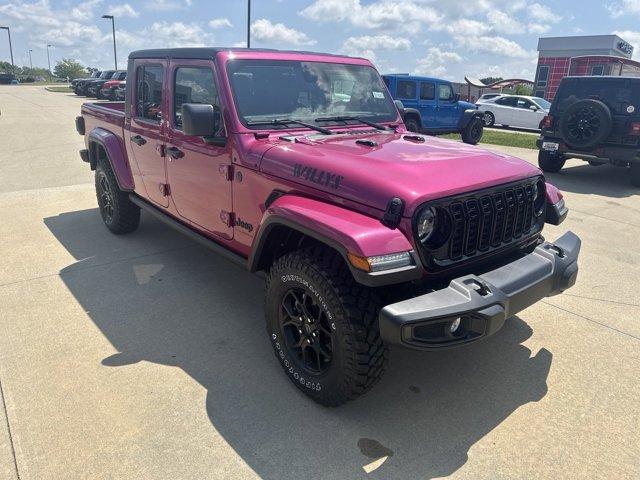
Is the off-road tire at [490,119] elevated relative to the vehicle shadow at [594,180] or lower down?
elevated

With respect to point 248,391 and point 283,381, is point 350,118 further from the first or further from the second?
point 248,391

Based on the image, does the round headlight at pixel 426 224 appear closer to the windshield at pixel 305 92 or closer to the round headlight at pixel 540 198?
the round headlight at pixel 540 198

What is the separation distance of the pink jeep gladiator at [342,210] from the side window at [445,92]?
440 inches

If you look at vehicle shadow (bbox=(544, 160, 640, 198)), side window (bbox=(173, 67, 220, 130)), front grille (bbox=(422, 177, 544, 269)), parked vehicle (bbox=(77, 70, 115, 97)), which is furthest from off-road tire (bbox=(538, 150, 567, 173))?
parked vehicle (bbox=(77, 70, 115, 97))

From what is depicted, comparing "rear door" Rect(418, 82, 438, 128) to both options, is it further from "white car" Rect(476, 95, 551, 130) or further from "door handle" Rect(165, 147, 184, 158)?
"door handle" Rect(165, 147, 184, 158)

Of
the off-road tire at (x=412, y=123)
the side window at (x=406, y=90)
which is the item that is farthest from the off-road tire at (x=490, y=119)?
the off-road tire at (x=412, y=123)

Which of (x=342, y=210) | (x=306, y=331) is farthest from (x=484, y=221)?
(x=306, y=331)

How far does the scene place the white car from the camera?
745 inches

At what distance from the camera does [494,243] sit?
277 cm

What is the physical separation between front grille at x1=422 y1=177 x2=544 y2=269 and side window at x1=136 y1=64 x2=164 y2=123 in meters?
2.69

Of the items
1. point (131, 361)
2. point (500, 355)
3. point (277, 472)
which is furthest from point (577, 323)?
point (131, 361)

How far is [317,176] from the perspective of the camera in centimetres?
273

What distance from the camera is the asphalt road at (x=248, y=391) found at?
2.34 m

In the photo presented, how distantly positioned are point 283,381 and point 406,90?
492 inches
